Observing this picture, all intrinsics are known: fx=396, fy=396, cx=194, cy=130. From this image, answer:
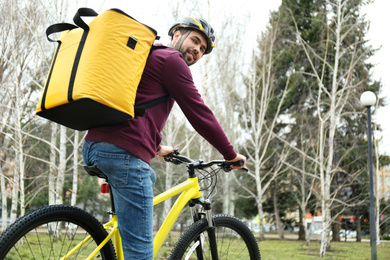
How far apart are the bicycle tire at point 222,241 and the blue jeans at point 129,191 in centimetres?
35

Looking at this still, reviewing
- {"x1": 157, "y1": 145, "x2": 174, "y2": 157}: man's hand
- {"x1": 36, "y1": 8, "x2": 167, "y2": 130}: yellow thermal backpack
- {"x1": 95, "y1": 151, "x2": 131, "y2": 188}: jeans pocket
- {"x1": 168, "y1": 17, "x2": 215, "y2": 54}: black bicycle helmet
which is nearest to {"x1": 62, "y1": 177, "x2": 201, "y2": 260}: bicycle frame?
{"x1": 157, "y1": 145, "x2": 174, "y2": 157}: man's hand

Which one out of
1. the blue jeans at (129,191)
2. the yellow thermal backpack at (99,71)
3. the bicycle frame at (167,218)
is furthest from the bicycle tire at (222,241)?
the yellow thermal backpack at (99,71)

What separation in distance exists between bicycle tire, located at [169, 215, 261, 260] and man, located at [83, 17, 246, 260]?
0.35 meters

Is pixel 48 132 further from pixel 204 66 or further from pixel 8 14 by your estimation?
pixel 204 66

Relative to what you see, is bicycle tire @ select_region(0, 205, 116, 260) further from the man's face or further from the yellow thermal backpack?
the man's face

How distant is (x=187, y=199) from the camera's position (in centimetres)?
229

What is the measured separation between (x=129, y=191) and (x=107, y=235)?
0.38 metres

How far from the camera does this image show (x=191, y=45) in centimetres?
211

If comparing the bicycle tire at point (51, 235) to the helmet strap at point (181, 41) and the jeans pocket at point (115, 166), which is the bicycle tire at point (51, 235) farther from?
the helmet strap at point (181, 41)

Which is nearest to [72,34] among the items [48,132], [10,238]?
[10,238]

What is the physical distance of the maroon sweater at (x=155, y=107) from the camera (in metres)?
1.77

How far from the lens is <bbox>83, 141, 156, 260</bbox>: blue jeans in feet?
5.81

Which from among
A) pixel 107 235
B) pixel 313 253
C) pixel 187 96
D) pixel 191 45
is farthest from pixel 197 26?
pixel 313 253

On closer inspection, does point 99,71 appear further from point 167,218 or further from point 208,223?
point 208,223
